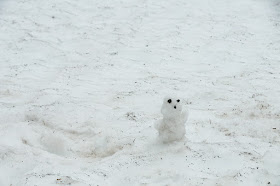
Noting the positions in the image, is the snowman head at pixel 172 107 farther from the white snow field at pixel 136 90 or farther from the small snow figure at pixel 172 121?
the white snow field at pixel 136 90

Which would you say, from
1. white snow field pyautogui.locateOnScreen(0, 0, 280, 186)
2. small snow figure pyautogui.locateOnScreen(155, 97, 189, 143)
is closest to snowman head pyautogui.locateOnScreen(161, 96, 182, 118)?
small snow figure pyautogui.locateOnScreen(155, 97, 189, 143)

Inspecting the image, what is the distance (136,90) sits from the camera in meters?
6.04

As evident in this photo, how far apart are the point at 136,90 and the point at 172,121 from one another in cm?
191

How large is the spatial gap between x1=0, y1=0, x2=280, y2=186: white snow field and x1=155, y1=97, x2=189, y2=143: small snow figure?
15 cm

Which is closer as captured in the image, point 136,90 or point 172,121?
point 172,121

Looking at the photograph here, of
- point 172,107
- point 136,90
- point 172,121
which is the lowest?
point 136,90

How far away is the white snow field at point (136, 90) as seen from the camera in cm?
406

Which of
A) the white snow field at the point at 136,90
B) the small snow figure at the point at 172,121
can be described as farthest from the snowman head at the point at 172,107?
the white snow field at the point at 136,90

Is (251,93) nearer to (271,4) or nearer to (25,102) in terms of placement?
(25,102)

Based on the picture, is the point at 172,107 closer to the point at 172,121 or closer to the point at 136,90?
the point at 172,121

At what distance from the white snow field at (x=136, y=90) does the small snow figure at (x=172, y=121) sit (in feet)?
0.49

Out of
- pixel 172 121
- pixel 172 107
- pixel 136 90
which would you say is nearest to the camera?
pixel 172 107

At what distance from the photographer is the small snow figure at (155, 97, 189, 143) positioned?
13.6 feet

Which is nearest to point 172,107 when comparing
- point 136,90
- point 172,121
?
point 172,121
